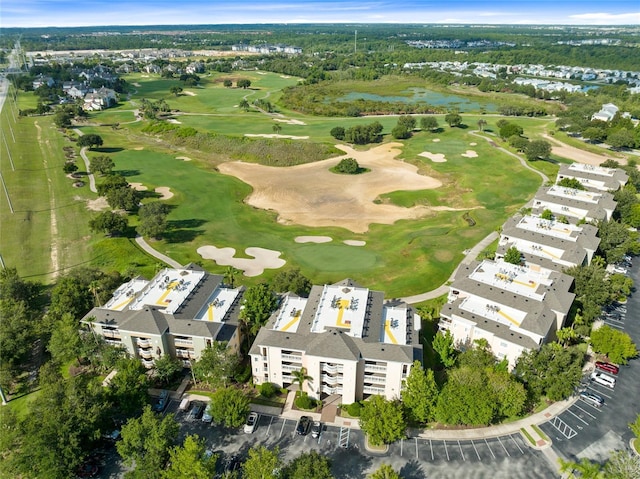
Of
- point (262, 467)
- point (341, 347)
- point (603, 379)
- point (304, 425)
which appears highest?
point (341, 347)

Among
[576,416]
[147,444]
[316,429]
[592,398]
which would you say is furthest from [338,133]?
[147,444]

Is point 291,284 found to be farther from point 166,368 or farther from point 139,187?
point 139,187

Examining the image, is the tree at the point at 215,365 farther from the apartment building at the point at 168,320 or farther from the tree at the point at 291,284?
the tree at the point at 291,284

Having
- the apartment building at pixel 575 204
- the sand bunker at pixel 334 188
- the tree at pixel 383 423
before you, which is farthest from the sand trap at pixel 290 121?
the tree at pixel 383 423

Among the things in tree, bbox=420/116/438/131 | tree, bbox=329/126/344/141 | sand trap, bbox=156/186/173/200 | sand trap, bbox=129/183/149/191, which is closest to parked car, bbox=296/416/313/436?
sand trap, bbox=156/186/173/200

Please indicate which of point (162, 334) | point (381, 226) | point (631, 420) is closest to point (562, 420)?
point (631, 420)

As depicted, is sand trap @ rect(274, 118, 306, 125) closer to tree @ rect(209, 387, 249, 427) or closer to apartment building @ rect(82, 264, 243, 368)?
apartment building @ rect(82, 264, 243, 368)
